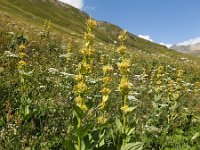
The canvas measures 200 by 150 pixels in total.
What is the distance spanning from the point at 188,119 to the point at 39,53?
27.4ft

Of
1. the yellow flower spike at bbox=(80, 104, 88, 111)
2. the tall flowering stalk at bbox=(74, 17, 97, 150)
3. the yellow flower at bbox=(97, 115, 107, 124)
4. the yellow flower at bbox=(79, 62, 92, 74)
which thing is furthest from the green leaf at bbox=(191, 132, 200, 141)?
the yellow flower at bbox=(79, 62, 92, 74)

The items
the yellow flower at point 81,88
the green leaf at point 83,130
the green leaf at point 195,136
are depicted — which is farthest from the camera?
the green leaf at point 195,136

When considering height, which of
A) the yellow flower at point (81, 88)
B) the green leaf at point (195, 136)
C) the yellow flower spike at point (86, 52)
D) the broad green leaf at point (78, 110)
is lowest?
the green leaf at point (195, 136)

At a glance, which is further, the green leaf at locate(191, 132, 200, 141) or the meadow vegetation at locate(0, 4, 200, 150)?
the green leaf at locate(191, 132, 200, 141)

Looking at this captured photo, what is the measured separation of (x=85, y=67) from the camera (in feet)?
20.5

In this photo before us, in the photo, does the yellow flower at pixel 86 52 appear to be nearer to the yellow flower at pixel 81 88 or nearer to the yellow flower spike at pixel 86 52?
the yellow flower spike at pixel 86 52

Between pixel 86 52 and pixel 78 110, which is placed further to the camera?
pixel 86 52

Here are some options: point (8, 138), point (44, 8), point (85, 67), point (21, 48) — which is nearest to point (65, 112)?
point (21, 48)

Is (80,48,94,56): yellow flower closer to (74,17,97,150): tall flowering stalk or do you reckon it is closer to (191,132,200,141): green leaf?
(74,17,97,150): tall flowering stalk

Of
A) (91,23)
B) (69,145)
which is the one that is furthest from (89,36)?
(69,145)

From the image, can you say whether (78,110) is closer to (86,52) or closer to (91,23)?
(86,52)

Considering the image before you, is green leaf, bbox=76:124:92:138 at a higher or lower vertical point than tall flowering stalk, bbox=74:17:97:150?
lower

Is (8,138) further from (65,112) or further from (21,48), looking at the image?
(21,48)

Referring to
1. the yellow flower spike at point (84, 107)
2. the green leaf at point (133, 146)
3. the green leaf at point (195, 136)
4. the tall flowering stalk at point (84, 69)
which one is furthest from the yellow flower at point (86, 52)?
the green leaf at point (195, 136)
